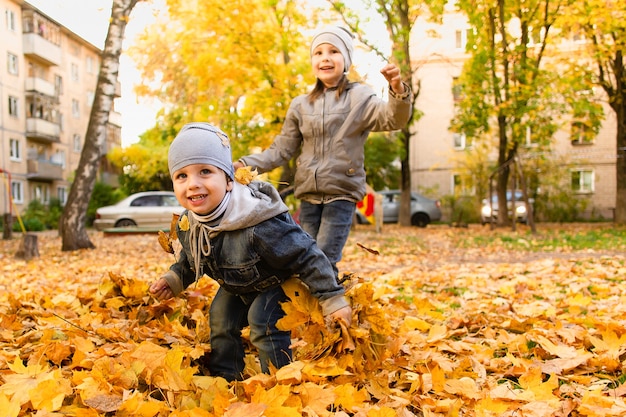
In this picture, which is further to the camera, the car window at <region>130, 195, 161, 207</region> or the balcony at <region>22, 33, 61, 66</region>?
the balcony at <region>22, 33, 61, 66</region>

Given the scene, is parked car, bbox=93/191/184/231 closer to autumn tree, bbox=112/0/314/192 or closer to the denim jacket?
autumn tree, bbox=112/0/314/192

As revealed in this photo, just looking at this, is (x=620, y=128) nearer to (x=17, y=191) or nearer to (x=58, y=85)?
(x=17, y=191)

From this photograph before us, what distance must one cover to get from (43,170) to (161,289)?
37.4 m

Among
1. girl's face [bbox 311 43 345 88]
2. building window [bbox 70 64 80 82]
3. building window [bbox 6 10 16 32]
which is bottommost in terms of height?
girl's face [bbox 311 43 345 88]

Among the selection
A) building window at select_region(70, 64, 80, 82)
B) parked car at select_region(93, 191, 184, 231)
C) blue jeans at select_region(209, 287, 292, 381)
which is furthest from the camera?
building window at select_region(70, 64, 80, 82)

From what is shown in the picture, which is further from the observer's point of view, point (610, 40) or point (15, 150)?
point (15, 150)

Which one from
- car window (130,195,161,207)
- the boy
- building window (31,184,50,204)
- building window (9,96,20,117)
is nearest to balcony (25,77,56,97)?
building window (9,96,20,117)

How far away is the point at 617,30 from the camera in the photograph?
1541 centimetres

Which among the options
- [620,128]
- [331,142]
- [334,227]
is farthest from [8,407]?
[620,128]

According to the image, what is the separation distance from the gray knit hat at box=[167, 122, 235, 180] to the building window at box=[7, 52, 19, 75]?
38.1 meters

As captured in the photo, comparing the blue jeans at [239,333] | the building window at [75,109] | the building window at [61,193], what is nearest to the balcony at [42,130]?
the building window at [61,193]

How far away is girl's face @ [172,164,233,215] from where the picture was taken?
2346 millimetres

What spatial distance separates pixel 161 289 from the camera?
9.11 feet

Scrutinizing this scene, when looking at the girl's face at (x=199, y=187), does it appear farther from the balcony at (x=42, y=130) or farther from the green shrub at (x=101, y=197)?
the balcony at (x=42, y=130)
